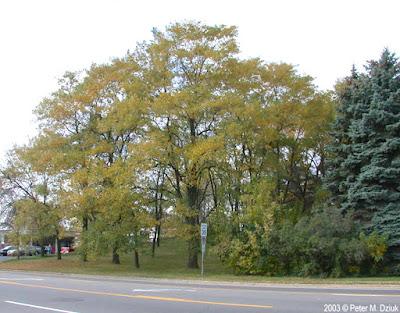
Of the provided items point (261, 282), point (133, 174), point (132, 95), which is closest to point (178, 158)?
point (133, 174)

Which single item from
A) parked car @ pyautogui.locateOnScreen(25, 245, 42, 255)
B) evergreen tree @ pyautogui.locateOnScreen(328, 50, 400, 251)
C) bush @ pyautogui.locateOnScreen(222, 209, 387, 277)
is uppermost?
evergreen tree @ pyautogui.locateOnScreen(328, 50, 400, 251)

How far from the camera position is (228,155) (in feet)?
116

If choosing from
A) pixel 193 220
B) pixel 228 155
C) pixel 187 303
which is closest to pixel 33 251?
pixel 193 220

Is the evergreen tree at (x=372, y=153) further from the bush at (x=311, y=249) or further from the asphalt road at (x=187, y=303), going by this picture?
the asphalt road at (x=187, y=303)

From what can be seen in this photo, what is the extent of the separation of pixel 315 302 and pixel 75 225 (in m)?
31.2

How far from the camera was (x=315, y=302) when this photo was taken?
45.5 feet

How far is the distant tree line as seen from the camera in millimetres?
29344

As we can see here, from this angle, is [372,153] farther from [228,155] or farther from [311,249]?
[228,155]

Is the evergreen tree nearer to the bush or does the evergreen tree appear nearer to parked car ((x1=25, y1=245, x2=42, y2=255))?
the bush

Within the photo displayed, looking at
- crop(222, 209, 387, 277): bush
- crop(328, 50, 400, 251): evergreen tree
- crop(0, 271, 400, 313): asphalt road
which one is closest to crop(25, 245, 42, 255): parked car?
crop(222, 209, 387, 277): bush

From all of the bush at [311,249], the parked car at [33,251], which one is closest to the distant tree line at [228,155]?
the bush at [311,249]

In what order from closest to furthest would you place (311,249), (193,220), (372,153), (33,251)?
(311,249)
(372,153)
(193,220)
(33,251)

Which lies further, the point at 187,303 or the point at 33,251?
the point at 33,251

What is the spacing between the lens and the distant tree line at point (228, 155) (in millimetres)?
29344
